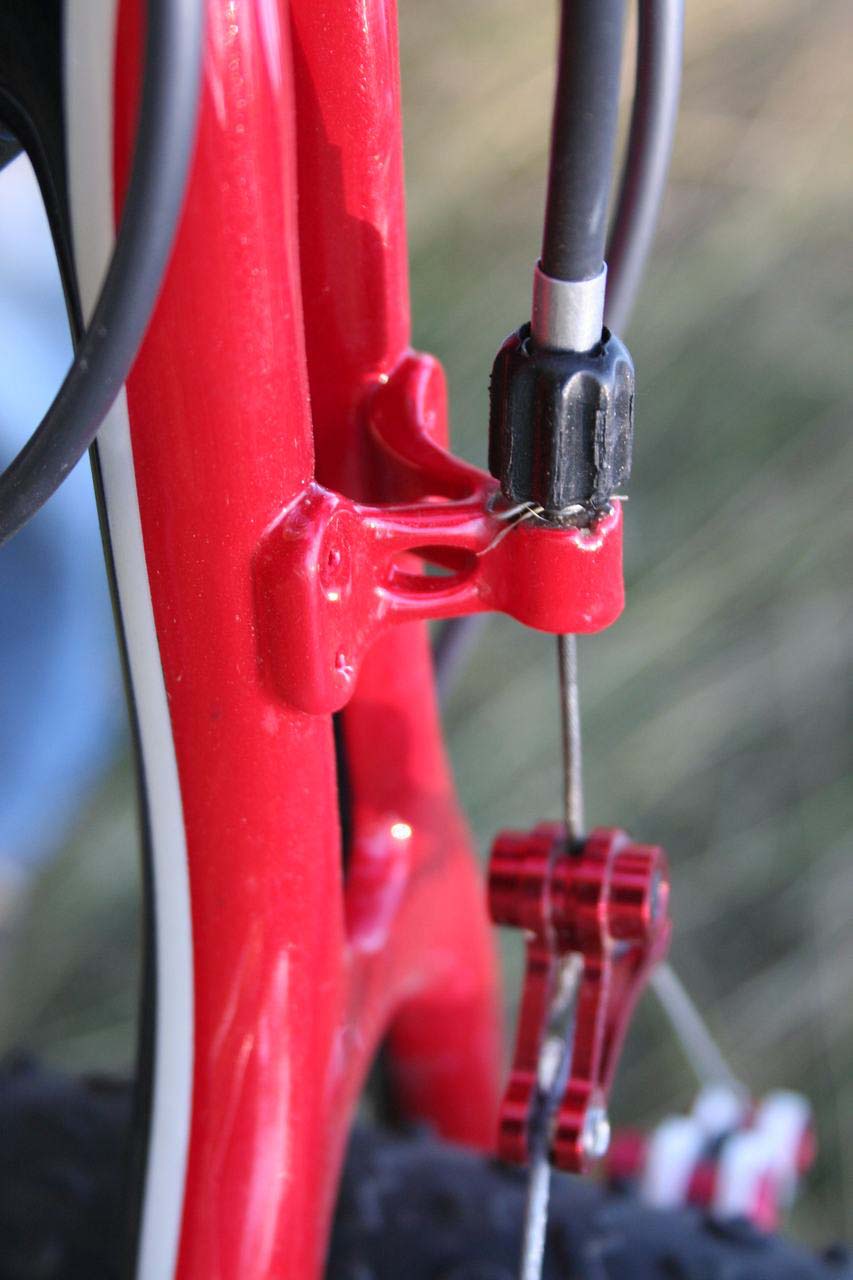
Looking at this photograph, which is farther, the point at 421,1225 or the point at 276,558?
the point at 421,1225

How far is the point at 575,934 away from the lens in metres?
0.43

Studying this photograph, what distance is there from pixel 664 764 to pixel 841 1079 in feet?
0.77

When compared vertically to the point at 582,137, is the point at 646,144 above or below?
above

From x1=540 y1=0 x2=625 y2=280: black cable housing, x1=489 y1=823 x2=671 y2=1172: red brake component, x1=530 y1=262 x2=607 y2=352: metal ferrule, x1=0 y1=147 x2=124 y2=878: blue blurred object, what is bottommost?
x1=489 y1=823 x2=671 y2=1172: red brake component

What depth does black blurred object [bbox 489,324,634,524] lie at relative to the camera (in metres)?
0.31

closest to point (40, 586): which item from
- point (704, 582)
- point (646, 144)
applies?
point (646, 144)

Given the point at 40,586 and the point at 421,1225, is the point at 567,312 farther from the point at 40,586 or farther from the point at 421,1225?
the point at 40,586

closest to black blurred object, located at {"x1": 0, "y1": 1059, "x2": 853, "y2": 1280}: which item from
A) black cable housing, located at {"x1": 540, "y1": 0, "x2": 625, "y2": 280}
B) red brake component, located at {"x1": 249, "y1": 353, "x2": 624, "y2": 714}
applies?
red brake component, located at {"x1": 249, "y1": 353, "x2": 624, "y2": 714}

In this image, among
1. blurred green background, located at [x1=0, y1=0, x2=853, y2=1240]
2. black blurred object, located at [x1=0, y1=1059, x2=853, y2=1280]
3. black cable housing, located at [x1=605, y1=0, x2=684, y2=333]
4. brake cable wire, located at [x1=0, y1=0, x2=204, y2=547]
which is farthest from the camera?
blurred green background, located at [x1=0, y1=0, x2=853, y2=1240]

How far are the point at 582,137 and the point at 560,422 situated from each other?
59mm

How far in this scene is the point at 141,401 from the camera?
323 millimetres

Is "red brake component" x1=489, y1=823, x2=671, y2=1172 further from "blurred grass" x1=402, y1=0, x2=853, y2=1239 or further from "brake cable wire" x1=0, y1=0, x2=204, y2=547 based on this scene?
"blurred grass" x1=402, y1=0, x2=853, y2=1239

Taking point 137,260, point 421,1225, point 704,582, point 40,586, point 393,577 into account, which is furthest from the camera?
point 704,582

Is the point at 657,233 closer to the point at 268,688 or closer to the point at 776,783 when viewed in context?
the point at 776,783
